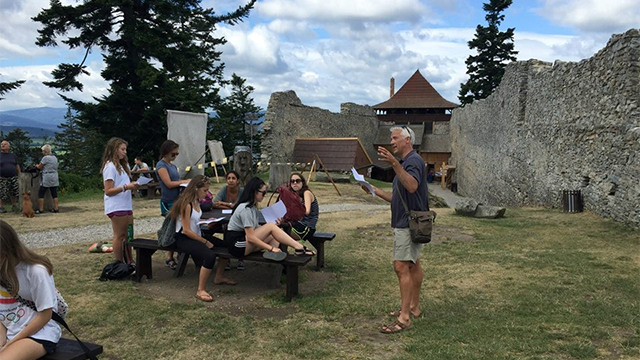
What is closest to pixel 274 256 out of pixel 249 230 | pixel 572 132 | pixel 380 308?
pixel 249 230

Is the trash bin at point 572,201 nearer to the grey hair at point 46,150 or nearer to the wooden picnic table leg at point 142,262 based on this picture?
the wooden picnic table leg at point 142,262

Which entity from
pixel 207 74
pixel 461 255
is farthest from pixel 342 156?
pixel 461 255

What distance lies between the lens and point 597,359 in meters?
3.36

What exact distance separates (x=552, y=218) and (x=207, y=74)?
22921mm

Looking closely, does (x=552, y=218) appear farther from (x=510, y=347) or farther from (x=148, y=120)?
(x=148, y=120)

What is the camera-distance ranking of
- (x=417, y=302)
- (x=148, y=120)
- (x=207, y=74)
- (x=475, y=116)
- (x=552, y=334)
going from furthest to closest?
(x=207, y=74) → (x=475, y=116) → (x=148, y=120) → (x=417, y=302) → (x=552, y=334)

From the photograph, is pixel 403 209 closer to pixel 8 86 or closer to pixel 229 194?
pixel 229 194

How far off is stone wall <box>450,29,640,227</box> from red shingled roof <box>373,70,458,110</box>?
24.0 m

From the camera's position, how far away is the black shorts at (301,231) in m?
5.95

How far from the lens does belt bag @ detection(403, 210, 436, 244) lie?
3904 millimetres

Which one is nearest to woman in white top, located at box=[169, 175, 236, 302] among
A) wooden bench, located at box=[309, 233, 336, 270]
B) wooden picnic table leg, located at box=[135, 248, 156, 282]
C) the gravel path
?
wooden picnic table leg, located at box=[135, 248, 156, 282]

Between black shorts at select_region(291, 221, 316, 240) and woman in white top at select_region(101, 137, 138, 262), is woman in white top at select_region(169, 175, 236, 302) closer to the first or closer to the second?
woman in white top at select_region(101, 137, 138, 262)

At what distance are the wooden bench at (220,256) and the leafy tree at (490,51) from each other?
34.8 m

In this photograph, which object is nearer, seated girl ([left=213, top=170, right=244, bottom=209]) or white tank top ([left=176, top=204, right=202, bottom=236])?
white tank top ([left=176, top=204, right=202, bottom=236])
